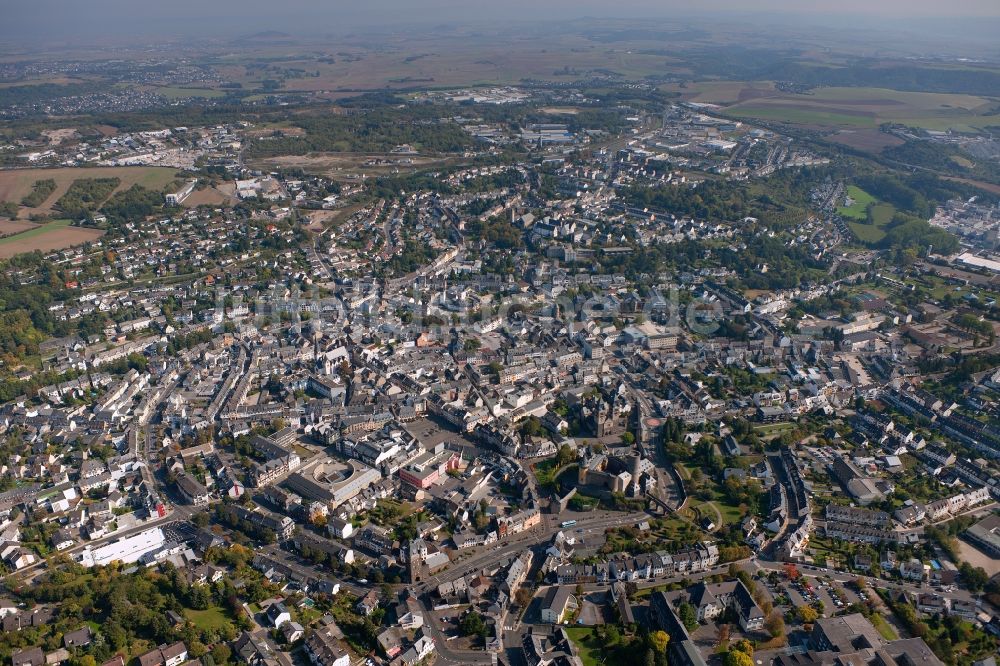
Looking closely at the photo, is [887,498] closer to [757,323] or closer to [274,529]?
[757,323]

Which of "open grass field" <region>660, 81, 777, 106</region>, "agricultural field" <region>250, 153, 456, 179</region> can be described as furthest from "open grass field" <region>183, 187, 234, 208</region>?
"open grass field" <region>660, 81, 777, 106</region>

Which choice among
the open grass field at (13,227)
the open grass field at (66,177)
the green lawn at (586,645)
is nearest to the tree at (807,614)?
the green lawn at (586,645)

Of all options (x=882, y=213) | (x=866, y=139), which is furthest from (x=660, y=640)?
(x=866, y=139)

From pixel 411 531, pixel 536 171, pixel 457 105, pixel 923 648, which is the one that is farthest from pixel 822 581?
pixel 457 105

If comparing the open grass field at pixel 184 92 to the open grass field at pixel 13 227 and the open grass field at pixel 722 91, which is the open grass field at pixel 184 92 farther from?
the open grass field at pixel 722 91

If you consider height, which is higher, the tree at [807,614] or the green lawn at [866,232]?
the green lawn at [866,232]

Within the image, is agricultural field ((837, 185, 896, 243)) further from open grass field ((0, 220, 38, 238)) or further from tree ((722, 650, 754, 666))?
open grass field ((0, 220, 38, 238))
